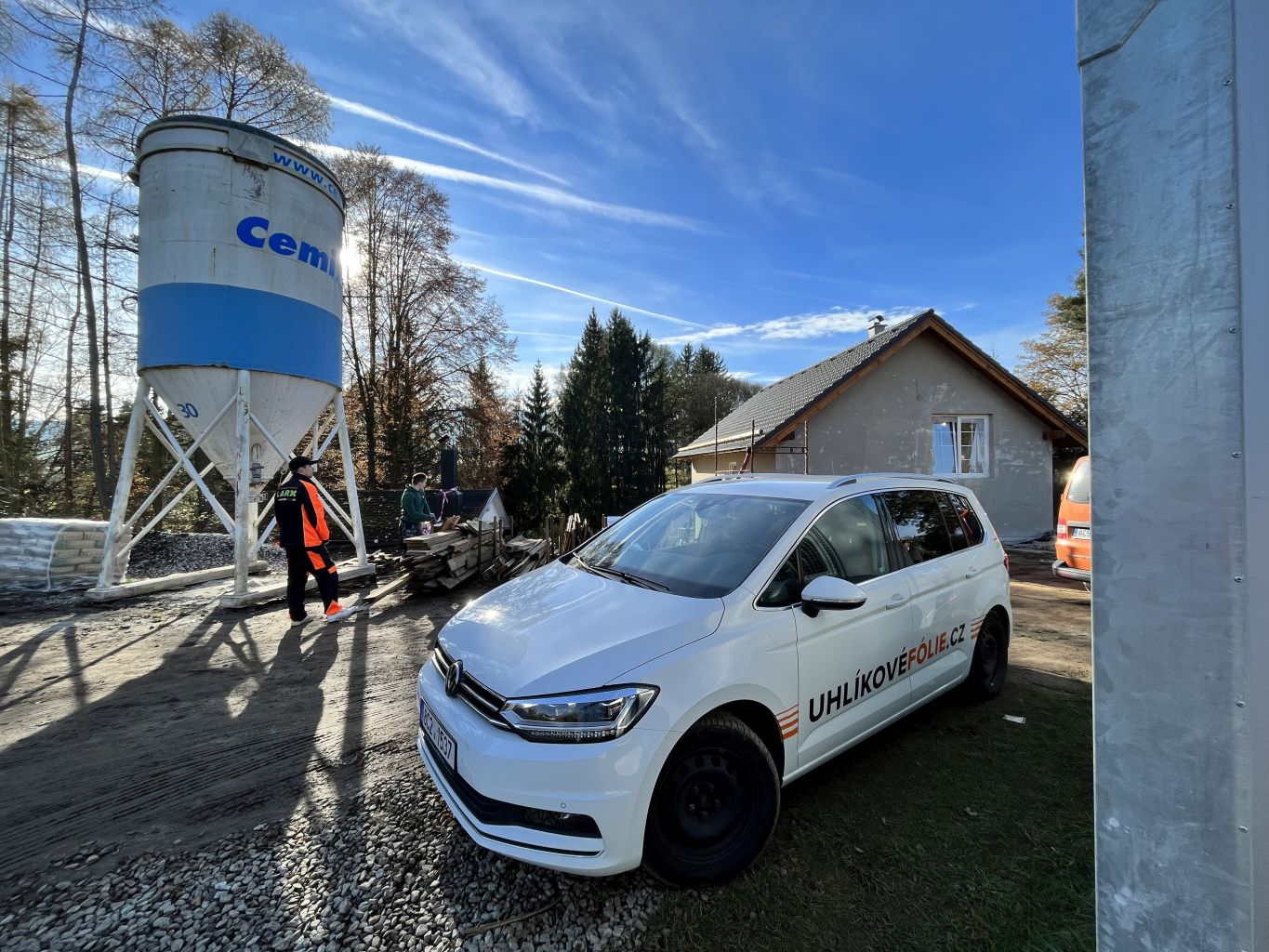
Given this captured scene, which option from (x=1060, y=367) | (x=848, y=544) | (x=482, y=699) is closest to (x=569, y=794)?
(x=482, y=699)

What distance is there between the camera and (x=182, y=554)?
10367 millimetres

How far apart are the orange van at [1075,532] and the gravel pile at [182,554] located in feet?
42.7

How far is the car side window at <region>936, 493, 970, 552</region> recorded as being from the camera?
383 centimetres

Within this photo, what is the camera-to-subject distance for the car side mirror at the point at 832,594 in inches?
94.5

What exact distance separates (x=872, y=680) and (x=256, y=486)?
326 inches

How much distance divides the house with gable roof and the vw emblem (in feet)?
33.6

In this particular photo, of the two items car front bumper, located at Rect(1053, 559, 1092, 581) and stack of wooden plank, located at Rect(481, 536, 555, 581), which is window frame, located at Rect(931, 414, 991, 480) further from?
stack of wooden plank, located at Rect(481, 536, 555, 581)

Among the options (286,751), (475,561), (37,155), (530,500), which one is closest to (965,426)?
(475,561)

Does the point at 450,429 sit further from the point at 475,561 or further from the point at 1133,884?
the point at 1133,884

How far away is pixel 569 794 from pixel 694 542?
1.57 m

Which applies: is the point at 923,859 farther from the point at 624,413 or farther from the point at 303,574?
the point at 624,413

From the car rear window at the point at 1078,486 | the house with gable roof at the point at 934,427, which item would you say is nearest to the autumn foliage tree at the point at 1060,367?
the house with gable roof at the point at 934,427

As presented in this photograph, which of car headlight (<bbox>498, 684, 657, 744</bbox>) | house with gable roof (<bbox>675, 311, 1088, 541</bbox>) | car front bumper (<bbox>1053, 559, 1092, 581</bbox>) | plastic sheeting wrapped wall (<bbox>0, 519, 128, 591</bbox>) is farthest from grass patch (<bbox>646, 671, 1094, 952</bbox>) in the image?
plastic sheeting wrapped wall (<bbox>0, 519, 128, 591</bbox>)

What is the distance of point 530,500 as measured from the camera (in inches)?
989
